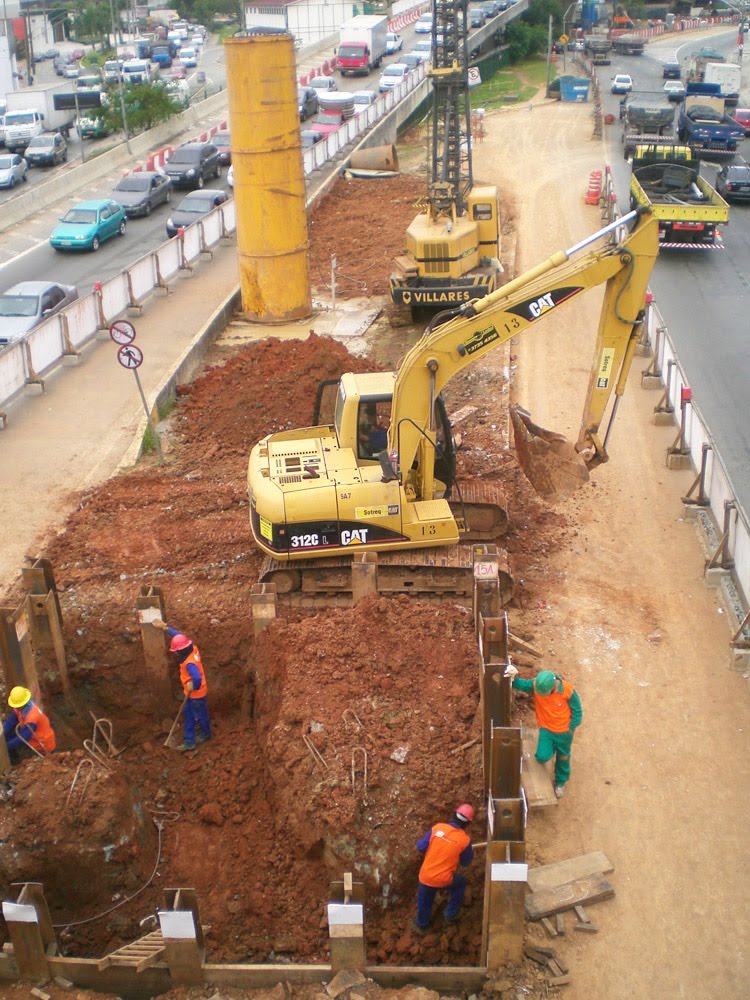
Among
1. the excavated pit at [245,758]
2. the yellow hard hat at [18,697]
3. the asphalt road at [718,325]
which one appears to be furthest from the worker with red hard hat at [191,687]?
the asphalt road at [718,325]

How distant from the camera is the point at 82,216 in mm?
31391

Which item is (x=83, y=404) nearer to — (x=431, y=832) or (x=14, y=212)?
(x=431, y=832)

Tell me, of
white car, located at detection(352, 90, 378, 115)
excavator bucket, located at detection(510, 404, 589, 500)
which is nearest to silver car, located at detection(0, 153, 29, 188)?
white car, located at detection(352, 90, 378, 115)

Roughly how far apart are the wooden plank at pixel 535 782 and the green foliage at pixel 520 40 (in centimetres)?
7169

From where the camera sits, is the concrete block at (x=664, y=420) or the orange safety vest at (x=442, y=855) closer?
the orange safety vest at (x=442, y=855)

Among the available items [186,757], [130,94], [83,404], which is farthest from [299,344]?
[130,94]

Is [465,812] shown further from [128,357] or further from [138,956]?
[128,357]

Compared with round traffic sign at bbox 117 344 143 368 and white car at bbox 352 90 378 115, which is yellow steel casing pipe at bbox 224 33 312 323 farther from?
white car at bbox 352 90 378 115

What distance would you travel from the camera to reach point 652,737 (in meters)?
10.3

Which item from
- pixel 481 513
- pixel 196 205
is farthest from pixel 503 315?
pixel 196 205

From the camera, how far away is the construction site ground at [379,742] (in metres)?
8.50

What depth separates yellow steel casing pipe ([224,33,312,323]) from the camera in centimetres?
2095

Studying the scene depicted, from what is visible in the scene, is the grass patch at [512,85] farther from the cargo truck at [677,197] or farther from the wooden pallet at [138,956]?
the wooden pallet at [138,956]

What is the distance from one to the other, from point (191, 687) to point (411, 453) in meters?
3.59
